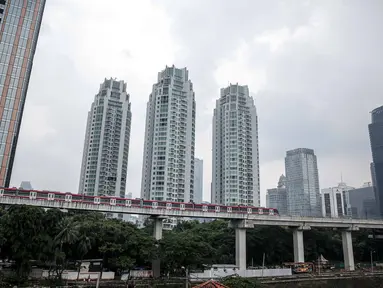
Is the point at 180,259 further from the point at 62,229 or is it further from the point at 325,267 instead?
the point at 325,267

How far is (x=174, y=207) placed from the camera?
220 ft

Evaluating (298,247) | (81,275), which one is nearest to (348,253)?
(298,247)

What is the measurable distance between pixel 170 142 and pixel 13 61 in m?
59.5

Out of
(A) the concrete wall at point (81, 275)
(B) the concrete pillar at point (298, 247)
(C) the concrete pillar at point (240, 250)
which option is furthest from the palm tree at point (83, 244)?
(B) the concrete pillar at point (298, 247)

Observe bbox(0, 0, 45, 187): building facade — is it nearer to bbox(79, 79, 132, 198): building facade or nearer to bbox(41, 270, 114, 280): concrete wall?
bbox(79, 79, 132, 198): building facade

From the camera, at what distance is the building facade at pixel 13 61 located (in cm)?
8512

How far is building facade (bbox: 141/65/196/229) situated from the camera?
12238 cm

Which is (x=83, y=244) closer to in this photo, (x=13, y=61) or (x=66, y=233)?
(x=66, y=233)

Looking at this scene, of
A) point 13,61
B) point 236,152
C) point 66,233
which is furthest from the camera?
point 236,152

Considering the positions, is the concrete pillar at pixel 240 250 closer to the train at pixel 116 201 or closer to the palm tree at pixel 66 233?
the train at pixel 116 201

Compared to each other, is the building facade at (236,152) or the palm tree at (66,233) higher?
the building facade at (236,152)

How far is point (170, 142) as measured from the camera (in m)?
126

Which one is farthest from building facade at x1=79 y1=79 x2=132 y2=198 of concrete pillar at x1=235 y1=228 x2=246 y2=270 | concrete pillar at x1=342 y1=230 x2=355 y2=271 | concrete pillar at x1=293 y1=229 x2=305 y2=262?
concrete pillar at x1=342 y1=230 x2=355 y2=271

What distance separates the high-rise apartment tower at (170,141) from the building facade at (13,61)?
5017 cm
